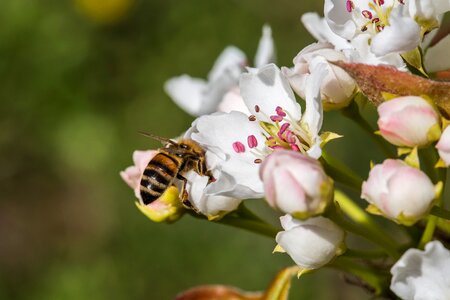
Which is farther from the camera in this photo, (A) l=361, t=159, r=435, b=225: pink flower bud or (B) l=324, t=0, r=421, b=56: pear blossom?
(B) l=324, t=0, r=421, b=56: pear blossom

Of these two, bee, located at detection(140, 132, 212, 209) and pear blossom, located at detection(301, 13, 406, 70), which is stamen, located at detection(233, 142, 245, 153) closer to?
bee, located at detection(140, 132, 212, 209)

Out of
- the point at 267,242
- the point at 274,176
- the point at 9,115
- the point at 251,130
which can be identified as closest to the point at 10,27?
the point at 9,115

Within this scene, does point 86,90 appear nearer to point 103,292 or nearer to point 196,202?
point 103,292

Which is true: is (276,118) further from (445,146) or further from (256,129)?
(445,146)

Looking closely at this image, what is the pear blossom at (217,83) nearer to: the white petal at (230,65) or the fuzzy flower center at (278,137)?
the white petal at (230,65)

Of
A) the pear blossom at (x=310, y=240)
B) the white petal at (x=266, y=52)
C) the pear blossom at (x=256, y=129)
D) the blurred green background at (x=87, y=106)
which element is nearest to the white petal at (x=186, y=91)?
the white petal at (x=266, y=52)

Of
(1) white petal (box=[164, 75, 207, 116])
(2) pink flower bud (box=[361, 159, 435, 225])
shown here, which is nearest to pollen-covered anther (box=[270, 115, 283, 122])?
(2) pink flower bud (box=[361, 159, 435, 225])

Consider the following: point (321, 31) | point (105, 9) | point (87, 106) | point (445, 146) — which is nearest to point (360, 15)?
point (321, 31)
